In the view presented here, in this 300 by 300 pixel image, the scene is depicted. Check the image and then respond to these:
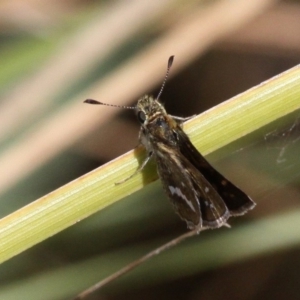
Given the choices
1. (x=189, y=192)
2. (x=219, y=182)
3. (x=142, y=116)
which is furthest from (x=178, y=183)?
(x=142, y=116)

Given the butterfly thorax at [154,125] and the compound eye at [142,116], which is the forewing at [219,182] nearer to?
the butterfly thorax at [154,125]

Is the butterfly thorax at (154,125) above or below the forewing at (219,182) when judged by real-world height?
above

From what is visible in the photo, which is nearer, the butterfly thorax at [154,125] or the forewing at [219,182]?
the forewing at [219,182]

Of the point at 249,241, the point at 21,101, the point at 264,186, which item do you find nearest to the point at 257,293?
the point at 249,241

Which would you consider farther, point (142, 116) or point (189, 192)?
point (142, 116)

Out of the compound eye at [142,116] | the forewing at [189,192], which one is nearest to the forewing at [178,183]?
the forewing at [189,192]

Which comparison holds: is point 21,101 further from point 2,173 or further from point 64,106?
point 2,173

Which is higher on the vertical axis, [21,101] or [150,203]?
[21,101]

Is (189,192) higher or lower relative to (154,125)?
lower

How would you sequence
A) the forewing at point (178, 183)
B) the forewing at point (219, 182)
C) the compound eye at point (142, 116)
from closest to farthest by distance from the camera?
the forewing at point (219, 182) < the forewing at point (178, 183) < the compound eye at point (142, 116)

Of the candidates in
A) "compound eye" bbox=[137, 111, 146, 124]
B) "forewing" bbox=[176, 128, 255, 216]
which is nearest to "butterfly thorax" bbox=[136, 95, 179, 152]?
"compound eye" bbox=[137, 111, 146, 124]

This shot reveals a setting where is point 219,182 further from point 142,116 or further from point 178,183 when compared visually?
point 142,116
